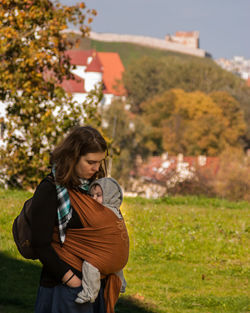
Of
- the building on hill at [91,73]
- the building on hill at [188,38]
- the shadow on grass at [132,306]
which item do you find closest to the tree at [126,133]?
the building on hill at [91,73]

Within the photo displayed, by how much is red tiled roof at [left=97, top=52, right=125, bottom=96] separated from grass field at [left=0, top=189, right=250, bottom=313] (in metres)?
79.7

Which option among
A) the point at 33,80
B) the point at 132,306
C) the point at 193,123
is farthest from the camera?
the point at 193,123

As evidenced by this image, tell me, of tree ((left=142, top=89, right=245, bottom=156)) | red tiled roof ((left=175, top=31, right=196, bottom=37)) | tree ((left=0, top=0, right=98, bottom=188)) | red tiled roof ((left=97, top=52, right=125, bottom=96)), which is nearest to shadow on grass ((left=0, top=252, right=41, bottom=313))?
tree ((left=0, top=0, right=98, bottom=188))

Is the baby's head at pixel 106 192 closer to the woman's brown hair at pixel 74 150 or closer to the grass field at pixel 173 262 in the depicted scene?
the woman's brown hair at pixel 74 150

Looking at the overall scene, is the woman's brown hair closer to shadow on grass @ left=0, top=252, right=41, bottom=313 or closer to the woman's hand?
the woman's hand

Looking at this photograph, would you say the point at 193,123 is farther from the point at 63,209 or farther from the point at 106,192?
the point at 63,209

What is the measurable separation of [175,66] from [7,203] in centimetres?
7976

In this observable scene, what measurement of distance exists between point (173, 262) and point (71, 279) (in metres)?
5.91

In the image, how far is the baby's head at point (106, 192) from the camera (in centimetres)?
297

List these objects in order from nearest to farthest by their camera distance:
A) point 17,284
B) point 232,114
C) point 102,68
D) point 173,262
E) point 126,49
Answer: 1. point 17,284
2. point 173,262
3. point 232,114
4. point 102,68
5. point 126,49

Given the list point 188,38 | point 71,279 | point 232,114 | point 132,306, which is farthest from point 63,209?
point 188,38

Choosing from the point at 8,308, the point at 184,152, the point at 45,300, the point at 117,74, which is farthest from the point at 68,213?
the point at 117,74

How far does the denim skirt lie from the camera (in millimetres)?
2924

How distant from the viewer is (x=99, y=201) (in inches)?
117
